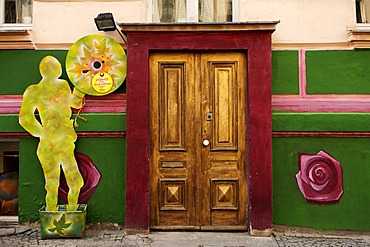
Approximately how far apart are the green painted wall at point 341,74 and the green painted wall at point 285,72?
20 centimetres

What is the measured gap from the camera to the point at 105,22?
675 centimetres

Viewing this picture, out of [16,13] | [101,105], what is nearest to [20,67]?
[16,13]

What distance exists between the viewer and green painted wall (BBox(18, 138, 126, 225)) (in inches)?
269

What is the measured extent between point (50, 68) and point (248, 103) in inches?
116

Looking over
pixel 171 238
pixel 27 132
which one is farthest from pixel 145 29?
pixel 171 238

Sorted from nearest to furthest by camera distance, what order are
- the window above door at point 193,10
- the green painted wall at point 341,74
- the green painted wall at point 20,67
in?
the green painted wall at point 341,74
the green painted wall at point 20,67
the window above door at point 193,10

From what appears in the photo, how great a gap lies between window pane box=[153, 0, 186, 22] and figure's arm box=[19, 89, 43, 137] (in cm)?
225

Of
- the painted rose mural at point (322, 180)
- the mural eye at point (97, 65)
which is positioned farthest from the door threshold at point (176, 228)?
the mural eye at point (97, 65)

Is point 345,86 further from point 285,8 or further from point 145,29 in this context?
point 145,29

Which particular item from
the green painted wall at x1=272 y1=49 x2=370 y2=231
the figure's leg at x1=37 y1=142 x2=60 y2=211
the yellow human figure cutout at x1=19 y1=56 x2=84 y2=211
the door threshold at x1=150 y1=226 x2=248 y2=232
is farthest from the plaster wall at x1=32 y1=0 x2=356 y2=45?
the door threshold at x1=150 y1=226 x2=248 y2=232

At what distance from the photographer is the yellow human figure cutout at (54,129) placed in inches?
266

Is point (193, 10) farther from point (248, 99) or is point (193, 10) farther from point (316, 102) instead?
point (316, 102)

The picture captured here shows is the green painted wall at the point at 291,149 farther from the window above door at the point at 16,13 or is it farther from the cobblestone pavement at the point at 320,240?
the window above door at the point at 16,13

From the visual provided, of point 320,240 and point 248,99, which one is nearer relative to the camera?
point 320,240
